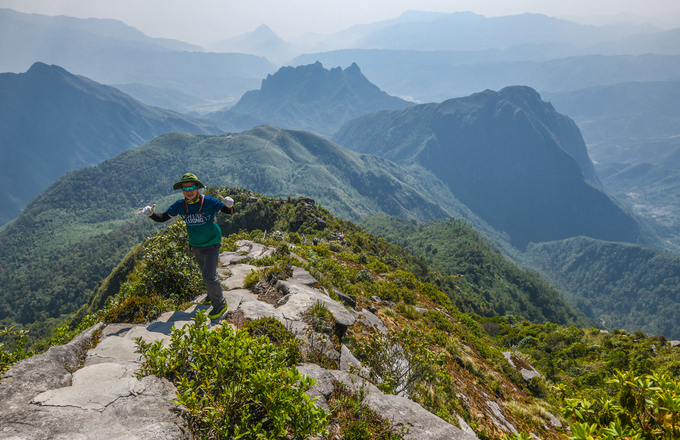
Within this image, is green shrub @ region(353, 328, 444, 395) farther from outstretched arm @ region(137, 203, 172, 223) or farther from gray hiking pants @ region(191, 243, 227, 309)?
outstretched arm @ region(137, 203, 172, 223)

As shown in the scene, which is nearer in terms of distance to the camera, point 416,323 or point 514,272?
point 416,323

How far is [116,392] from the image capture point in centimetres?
441

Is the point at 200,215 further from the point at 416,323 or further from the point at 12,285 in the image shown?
the point at 12,285

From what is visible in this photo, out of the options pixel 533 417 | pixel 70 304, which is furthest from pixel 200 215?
pixel 70 304

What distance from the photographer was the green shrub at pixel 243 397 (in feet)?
11.8

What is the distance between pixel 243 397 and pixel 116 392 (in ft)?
7.32

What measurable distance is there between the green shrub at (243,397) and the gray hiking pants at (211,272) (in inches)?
131

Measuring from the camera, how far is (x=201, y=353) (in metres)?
4.13

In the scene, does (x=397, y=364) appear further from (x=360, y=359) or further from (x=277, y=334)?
(x=277, y=334)

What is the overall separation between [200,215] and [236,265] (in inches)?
249

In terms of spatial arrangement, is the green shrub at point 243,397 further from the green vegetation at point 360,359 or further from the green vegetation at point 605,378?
the green vegetation at point 605,378

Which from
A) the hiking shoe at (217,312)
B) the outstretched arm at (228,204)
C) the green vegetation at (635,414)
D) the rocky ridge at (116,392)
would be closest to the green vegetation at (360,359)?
the green vegetation at (635,414)

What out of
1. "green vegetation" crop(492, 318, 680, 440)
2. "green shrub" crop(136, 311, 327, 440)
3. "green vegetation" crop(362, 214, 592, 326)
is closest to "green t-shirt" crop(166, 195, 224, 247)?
"green shrub" crop(136, 311, 327, 440)

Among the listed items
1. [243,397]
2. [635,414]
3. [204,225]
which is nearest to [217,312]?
[204,225]
